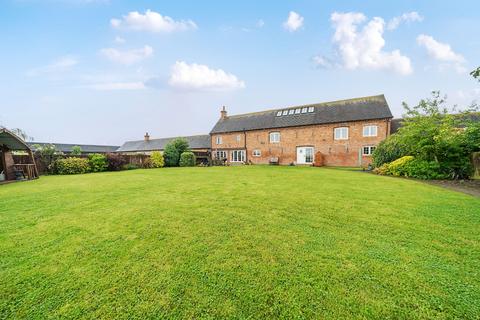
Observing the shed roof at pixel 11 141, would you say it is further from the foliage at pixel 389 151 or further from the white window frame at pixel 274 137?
the foliage at pixel 389 151

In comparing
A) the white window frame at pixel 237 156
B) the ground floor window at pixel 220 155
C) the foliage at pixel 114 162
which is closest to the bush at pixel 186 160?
the foliage at pixel 114 162

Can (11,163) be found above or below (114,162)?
above

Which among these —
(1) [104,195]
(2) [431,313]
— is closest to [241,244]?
(2) [431,313]

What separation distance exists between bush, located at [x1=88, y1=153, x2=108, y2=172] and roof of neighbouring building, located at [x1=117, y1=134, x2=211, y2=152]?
55.7 ft

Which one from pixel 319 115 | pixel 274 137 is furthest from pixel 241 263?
pixel 274 137

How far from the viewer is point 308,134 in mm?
21438

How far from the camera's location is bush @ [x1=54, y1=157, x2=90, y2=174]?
14352 millimetres

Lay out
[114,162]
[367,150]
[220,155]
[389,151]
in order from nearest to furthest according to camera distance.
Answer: [389,151] → [114,162] → [367,150] → [220,155]

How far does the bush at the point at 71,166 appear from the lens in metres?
14.4

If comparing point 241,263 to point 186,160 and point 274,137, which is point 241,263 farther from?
point 274,137

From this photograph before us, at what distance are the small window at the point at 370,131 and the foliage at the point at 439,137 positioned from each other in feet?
23.0

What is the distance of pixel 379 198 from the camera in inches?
219

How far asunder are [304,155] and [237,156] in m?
8.96

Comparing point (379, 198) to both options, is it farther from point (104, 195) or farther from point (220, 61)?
point (220, 61)
